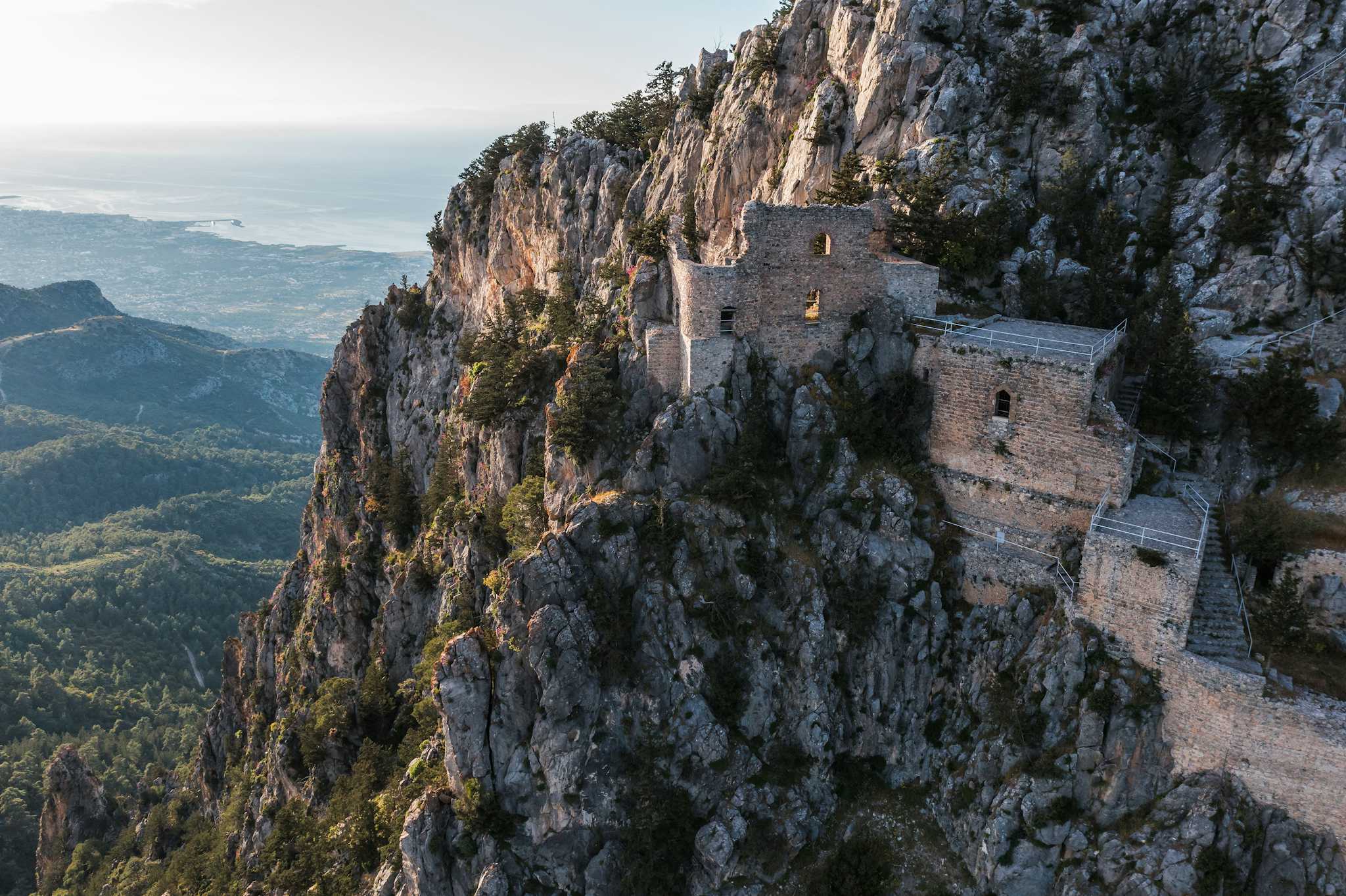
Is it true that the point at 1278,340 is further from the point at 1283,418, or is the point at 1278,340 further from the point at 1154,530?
the point at 1154,530

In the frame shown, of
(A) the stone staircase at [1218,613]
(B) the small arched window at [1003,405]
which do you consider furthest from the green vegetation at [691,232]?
(A) the stone staircase at [1218,613]

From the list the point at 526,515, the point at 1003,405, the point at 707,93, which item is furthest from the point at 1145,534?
the point at 707,93

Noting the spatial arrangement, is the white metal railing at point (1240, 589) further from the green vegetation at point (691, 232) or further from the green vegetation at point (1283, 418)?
the green vegetation at point (691, 232)

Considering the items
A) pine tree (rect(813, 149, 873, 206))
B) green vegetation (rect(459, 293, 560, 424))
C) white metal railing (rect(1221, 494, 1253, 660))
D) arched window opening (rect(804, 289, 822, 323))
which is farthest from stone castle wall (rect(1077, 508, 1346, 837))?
green vegetation (rect(459, 293, 560, 424))

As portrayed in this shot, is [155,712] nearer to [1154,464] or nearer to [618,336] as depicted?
[618,336]

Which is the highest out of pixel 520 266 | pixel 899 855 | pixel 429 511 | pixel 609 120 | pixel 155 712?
pixel 609 120

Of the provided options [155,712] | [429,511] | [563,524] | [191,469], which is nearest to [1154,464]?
[563,524]
